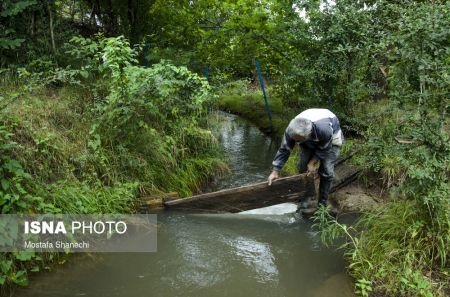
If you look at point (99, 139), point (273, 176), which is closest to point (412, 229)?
point (273, 176)

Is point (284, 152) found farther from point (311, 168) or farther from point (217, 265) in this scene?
point (217, 265)

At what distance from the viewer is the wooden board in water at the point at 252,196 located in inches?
184

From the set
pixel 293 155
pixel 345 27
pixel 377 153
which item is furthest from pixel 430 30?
pixel 293 155

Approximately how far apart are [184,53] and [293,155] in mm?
2955

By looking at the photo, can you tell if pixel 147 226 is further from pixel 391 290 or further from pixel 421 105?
pixel 421 105

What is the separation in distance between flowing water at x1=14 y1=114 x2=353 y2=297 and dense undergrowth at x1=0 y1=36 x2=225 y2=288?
1.49 feet

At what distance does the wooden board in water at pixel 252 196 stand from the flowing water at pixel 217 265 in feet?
0.49

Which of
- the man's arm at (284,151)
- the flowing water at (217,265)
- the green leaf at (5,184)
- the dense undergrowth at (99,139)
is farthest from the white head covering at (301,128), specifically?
the green leaf at (5,184)

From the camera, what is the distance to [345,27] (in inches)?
244

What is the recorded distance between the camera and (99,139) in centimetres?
477

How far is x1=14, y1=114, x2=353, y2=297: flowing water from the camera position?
3.49m

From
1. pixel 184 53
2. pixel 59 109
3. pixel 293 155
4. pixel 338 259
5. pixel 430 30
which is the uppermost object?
pixel 184 53

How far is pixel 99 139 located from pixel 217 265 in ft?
7.26

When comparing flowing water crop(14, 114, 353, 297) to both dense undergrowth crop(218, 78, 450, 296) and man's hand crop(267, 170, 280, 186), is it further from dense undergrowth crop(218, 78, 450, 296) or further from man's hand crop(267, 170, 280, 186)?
man's hand crop(267, 170, 280, 186)
